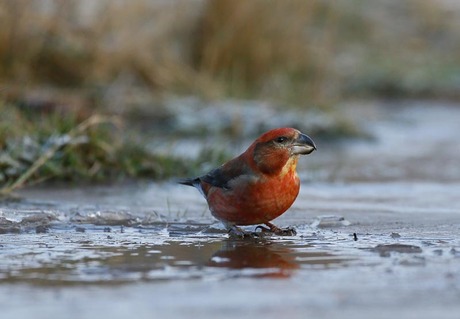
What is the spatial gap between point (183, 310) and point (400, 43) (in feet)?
43.0

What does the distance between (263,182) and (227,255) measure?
0.55 metres

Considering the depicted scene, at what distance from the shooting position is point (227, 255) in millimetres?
4641

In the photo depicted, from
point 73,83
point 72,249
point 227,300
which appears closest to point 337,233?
point 72,249

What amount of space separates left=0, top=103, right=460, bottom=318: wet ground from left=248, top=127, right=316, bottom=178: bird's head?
362 millimetres

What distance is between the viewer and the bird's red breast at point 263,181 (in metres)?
5.03

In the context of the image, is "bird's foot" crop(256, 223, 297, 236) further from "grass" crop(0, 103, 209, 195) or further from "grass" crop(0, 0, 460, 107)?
"grass" crop(0, 0, 460, 107)

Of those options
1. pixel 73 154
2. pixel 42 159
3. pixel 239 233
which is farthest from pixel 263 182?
pixel 73 154

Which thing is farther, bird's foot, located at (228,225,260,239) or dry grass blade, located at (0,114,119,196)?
dry grass blade, located at (0,114,119,196)

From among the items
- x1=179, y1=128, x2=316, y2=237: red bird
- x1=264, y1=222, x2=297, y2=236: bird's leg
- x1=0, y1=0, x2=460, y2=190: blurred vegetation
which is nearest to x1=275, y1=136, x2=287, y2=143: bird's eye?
x1=179, y1=128, x2=316, y2=237: red bird

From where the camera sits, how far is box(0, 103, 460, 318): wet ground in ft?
11.6

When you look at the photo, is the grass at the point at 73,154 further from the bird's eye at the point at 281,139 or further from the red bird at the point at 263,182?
the bird's eye at the point at 281,139

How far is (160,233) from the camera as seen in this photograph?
529cm

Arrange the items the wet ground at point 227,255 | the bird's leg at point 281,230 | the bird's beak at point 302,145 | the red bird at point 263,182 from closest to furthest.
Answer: the wet ground at point 227,255, the red bird at point 263,182, the bird's beak at point 302,145, the bird's leg at point 281,230

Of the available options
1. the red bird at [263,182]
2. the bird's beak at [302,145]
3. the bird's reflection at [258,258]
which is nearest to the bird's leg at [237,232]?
the red bird at [263,182]
